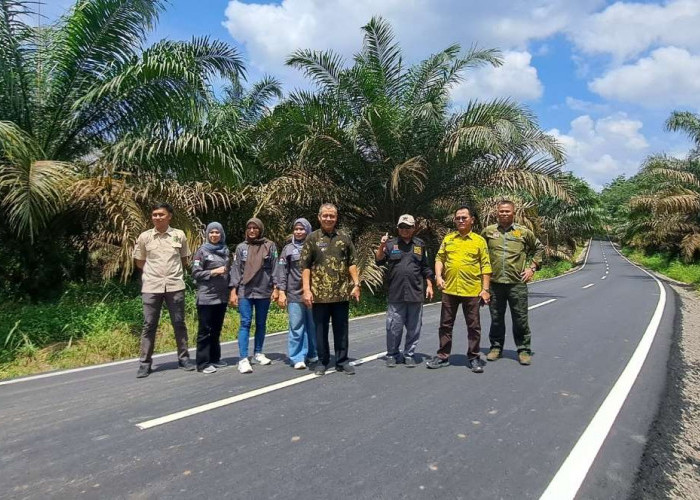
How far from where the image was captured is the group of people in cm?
493

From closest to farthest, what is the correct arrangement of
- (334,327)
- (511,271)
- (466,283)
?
(334,327) → (466,283) → (511,271)

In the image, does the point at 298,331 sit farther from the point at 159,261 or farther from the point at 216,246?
the point at 159,261

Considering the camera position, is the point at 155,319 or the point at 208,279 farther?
the point at 208,279

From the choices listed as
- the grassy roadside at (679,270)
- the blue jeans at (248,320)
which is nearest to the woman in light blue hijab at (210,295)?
the blue jeans at (248,320)

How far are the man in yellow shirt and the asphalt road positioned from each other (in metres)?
0.29

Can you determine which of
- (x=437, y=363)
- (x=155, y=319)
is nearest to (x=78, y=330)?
(x=155, y=319)

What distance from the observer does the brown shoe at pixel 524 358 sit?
5.39 metres

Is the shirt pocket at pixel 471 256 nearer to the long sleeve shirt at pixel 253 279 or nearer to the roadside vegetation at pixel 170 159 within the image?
the long sleeve shirt at pixel 253 279

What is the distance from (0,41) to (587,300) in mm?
13582

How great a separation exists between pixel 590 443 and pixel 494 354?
2.28m

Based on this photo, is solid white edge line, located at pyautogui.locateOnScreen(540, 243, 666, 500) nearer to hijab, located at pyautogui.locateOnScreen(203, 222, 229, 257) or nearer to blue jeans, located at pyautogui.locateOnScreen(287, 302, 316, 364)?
blue jeans, located at pyautogui.locateOnScreen(287, 302, 316, 364)

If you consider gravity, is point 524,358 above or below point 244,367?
below

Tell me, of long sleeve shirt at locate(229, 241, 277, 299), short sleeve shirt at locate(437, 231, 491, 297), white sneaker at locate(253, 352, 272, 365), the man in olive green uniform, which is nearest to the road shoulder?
the man in olive green uniform

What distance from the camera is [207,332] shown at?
503 cm
